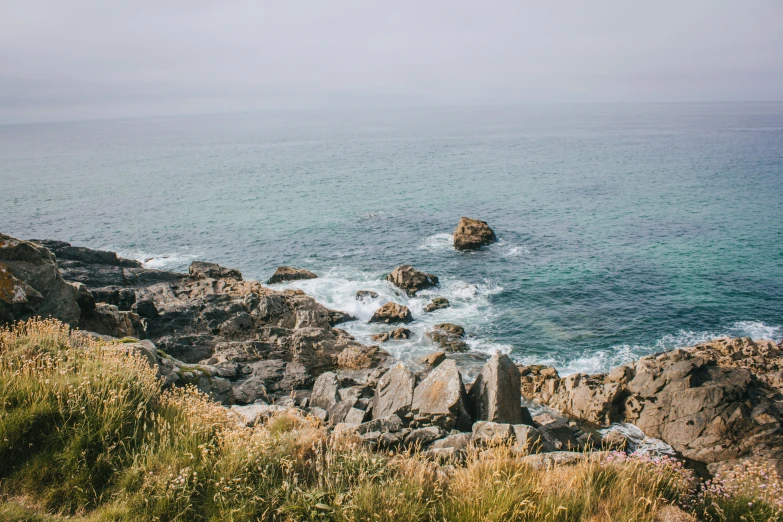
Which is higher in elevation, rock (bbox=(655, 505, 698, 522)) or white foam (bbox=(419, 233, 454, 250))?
rock (bbox=(655, 505, 698, 522))

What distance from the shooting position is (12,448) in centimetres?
805

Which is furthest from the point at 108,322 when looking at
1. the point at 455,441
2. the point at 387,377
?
the point at 455,441

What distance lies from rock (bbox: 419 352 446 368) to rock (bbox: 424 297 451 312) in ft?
26.6

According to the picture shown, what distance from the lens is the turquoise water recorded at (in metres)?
36.0

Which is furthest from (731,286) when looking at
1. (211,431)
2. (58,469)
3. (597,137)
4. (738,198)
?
(597,137)

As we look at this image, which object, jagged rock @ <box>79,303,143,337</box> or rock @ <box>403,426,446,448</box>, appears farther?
jagged rock @ <box>79,303,143,337</box>

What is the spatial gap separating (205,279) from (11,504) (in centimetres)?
3510

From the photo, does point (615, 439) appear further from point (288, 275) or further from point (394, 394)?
point (288, 275)

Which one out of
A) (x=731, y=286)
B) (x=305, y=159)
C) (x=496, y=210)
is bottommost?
(x=731, y=286)

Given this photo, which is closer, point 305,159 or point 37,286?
point 37,286

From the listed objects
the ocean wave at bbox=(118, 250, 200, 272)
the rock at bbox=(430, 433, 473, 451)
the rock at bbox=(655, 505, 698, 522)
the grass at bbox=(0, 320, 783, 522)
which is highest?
the grass at bbox=(0, 320, 783, 522)

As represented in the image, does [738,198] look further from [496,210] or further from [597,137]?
[597,137]

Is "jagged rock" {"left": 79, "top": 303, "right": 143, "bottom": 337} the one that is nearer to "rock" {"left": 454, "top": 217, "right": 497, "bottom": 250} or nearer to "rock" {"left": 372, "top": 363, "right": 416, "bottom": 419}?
"rock" {"left": 372, "top": 363, "right": 416, "bottom": 419}

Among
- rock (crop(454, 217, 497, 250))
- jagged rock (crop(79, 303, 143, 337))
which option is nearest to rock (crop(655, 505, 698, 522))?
jagged rock (crop(79, 303, 143, 337))
